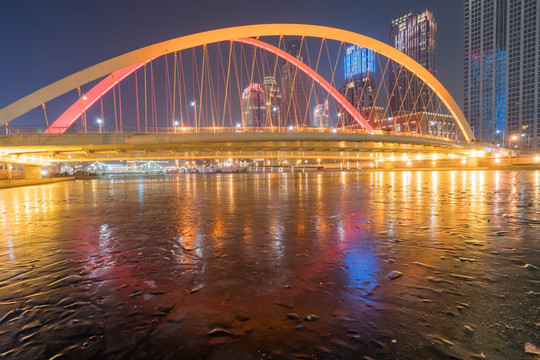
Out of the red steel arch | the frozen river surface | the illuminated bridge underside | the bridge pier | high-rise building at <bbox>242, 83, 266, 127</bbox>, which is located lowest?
the frozen river surface

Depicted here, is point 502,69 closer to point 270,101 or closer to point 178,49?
point 270,101

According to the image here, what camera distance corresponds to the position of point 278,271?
346 cm

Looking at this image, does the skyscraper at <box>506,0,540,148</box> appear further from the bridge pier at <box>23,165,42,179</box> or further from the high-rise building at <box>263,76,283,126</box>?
the bridge pier at <box>23,165,42,179</box>

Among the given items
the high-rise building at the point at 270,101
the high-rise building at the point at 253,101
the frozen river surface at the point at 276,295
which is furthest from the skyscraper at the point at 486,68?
the frozen river surface at the point at 276,295

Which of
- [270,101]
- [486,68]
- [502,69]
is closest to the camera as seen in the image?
[270,101]

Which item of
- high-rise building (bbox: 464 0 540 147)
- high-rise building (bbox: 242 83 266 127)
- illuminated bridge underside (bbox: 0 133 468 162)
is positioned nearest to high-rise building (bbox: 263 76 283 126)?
illuminated bridge underside (bbox: 0 133 468 162)

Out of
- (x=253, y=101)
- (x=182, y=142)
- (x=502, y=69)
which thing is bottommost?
(x=182, y=142)

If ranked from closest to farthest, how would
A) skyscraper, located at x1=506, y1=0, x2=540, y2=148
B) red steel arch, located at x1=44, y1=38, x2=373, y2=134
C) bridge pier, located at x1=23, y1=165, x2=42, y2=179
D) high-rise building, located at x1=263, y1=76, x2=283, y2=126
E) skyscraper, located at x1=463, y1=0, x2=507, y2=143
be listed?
1. red steel arch, located at x1=44, y1=38, x2=373, y2=134
2. bridge pier, located at x1=23, y1=165, x2=42, y2=179
3. high-rise building, located at x1=263, y1=76, x2=283, y2=126
4. skyscraper, located at x1=506, y1=0, x2=540, y2=148
5. skyscraper, located at x1=463, y1=0, x2=507, y2=143

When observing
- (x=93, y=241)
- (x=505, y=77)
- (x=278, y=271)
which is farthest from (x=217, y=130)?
(x=505, y=77)

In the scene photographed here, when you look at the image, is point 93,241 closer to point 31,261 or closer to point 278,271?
point 31,261

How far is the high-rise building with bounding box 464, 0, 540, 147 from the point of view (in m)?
123

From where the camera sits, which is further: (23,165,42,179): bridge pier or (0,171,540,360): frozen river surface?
(23,165,42,179): bridge pier

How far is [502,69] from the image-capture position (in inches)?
5295

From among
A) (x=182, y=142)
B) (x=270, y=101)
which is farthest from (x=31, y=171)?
(x=270, y=101)
